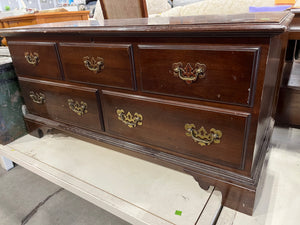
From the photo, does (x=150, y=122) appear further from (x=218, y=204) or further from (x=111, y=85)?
(x=218, y=204)

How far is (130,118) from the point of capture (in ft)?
3.02

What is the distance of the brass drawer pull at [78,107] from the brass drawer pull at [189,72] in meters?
0.47

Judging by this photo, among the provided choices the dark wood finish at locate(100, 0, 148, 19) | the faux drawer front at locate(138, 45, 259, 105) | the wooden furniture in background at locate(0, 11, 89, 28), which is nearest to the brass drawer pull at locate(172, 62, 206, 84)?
the faux drawer front at locate(138, 45, 259, 105)

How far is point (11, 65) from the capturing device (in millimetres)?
1229

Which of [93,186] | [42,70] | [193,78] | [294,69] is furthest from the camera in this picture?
[294,69]

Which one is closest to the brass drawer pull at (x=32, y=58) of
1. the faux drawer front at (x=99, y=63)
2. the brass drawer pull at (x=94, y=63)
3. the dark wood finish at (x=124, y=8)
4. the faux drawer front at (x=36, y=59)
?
the faux drawer front at (x=36, y=59)

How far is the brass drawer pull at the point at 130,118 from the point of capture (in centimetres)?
90

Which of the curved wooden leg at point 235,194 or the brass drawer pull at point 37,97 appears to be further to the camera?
the brass drawer pull at point 37,97

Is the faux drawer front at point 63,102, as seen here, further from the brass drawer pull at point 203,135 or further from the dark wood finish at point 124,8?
the dark wood finish at point 124,8

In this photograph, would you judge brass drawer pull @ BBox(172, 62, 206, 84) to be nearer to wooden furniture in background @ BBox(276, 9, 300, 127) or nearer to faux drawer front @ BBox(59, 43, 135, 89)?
faux drawer front @ BBox(59, 43, 135, 89)

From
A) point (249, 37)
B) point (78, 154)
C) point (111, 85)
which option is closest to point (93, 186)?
point (78, 154)

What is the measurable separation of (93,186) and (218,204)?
46 centimetres

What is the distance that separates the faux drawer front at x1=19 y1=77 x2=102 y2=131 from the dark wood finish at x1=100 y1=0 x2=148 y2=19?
0.88 m

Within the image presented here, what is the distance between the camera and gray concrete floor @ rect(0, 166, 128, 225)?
1.03 metres
